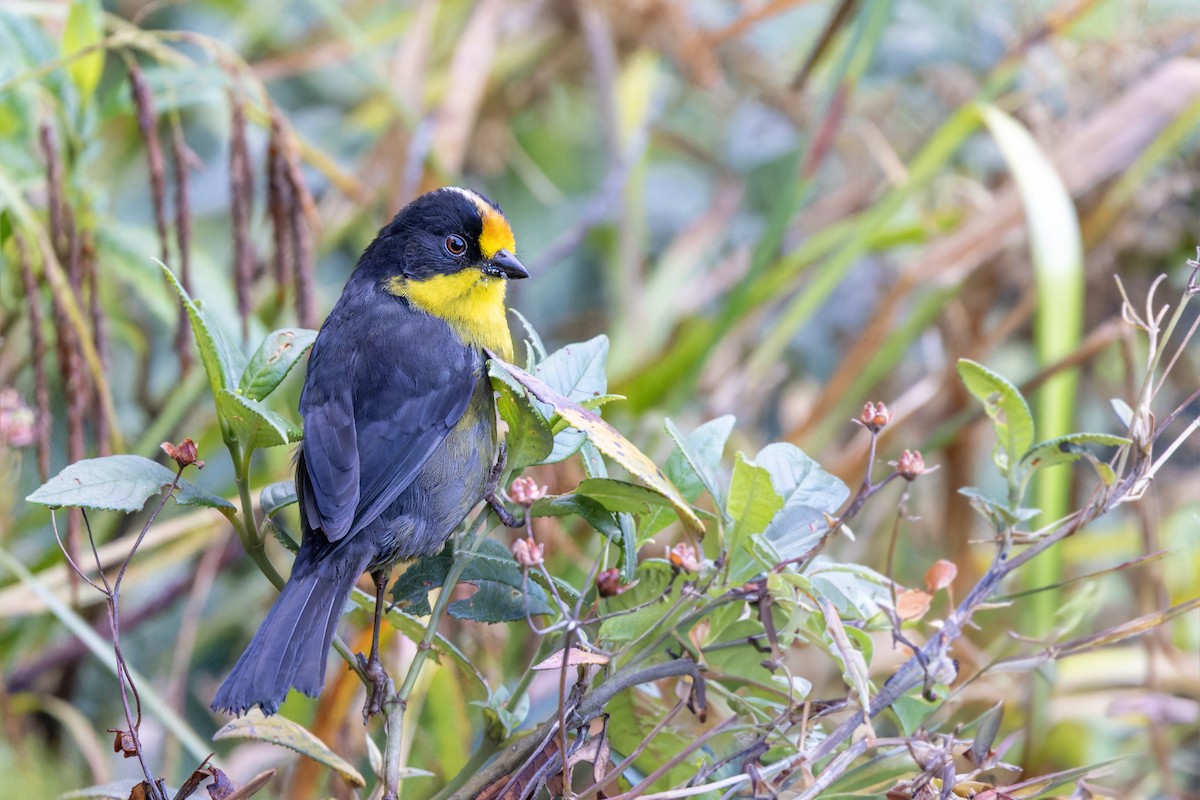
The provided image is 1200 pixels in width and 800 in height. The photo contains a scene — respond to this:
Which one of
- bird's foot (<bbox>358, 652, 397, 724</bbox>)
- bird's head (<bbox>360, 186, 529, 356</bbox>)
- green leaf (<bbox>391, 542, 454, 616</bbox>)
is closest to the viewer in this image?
bird's foot (<bbox>358, 652, 397, 724</bbox>)

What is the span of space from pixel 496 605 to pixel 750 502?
322 millimetres

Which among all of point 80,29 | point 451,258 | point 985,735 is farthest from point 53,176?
point 985,735

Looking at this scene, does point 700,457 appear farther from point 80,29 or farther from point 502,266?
point 80,29

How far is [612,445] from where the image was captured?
1.11 m

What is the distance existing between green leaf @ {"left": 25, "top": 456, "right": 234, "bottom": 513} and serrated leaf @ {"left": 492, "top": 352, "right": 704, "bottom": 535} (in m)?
0.33

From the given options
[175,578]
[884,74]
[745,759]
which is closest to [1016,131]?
[884,74]

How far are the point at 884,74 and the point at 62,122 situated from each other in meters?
2.21

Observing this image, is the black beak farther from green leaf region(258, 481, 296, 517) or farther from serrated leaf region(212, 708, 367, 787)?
serrated leaf region(212, 708, 367, 787)

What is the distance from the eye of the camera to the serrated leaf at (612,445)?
3.62 feet

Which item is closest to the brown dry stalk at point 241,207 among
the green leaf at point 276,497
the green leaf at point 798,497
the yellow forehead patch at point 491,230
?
the yellow forehead patch at point 491,230

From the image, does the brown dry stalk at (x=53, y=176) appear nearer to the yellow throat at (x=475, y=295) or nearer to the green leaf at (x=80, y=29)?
the green leaf at (x=80, y=29)

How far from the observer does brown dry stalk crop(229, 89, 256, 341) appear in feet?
6.60

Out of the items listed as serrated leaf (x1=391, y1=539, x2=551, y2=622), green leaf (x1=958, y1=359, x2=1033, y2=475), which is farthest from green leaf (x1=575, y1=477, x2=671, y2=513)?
green leaf (x1=958, y1=359, x2=1033, y2=475)

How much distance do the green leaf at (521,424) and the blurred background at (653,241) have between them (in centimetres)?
71
